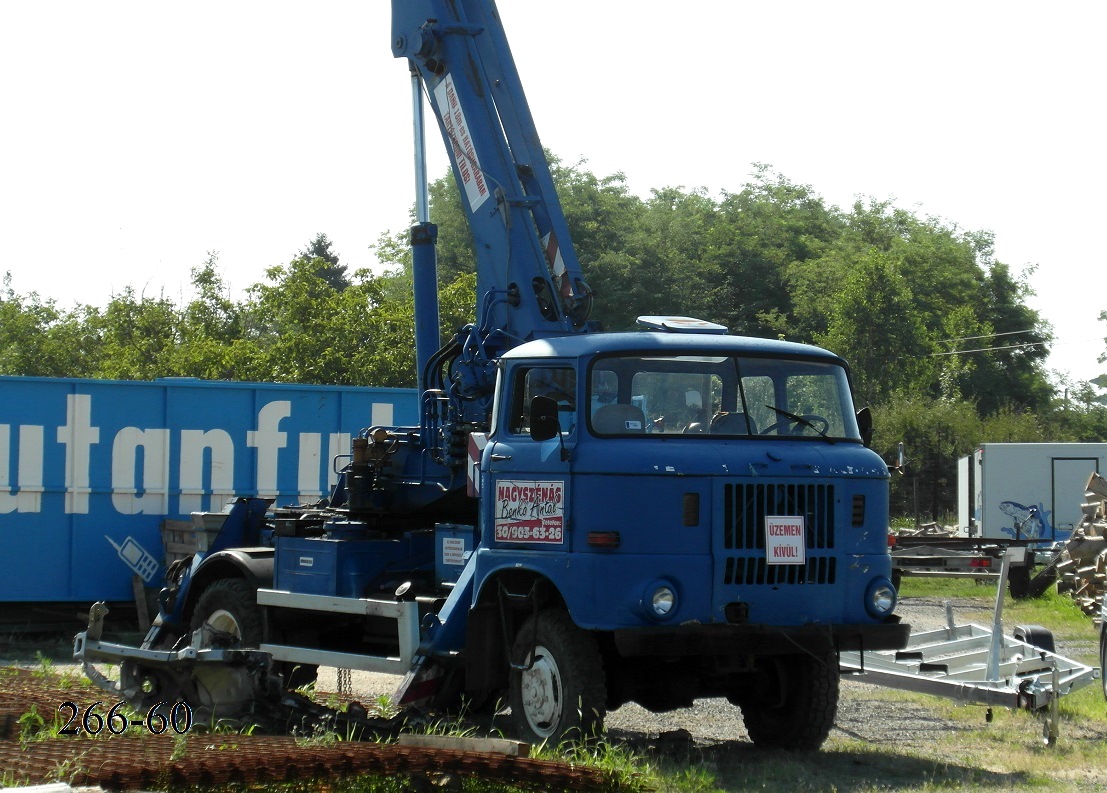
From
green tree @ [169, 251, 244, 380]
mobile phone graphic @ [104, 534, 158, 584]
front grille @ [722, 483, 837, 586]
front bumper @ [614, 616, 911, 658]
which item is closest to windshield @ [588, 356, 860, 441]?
front grille @ [722, 483, 837, 586]

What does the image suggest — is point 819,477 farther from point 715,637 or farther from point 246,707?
point 246,707

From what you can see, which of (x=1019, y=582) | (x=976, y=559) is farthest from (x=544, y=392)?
(x=1019, y=582)

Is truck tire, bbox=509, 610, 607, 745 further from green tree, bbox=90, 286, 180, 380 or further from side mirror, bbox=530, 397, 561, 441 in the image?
green tree, bbox=90, 286, 180, 380

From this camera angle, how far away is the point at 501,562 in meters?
8.80

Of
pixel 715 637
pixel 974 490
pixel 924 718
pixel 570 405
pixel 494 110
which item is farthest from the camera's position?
pixel 974 490

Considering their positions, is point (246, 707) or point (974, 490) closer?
point (246, 707)

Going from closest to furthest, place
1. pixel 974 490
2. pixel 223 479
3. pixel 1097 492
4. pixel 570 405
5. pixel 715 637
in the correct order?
pixel 715 637, pixel 570 405, pixel 223 479, pixel 1097 492, pixel 974 490

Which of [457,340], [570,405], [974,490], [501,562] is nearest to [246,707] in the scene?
[501,562]

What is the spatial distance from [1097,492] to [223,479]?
41.8 ft

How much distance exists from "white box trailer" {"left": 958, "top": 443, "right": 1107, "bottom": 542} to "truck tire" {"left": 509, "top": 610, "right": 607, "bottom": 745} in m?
21.5

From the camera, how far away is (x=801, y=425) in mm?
8969

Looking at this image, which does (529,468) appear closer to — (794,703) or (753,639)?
(753,639)

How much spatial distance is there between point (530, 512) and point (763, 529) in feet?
4.76

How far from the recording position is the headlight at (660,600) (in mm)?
8070
